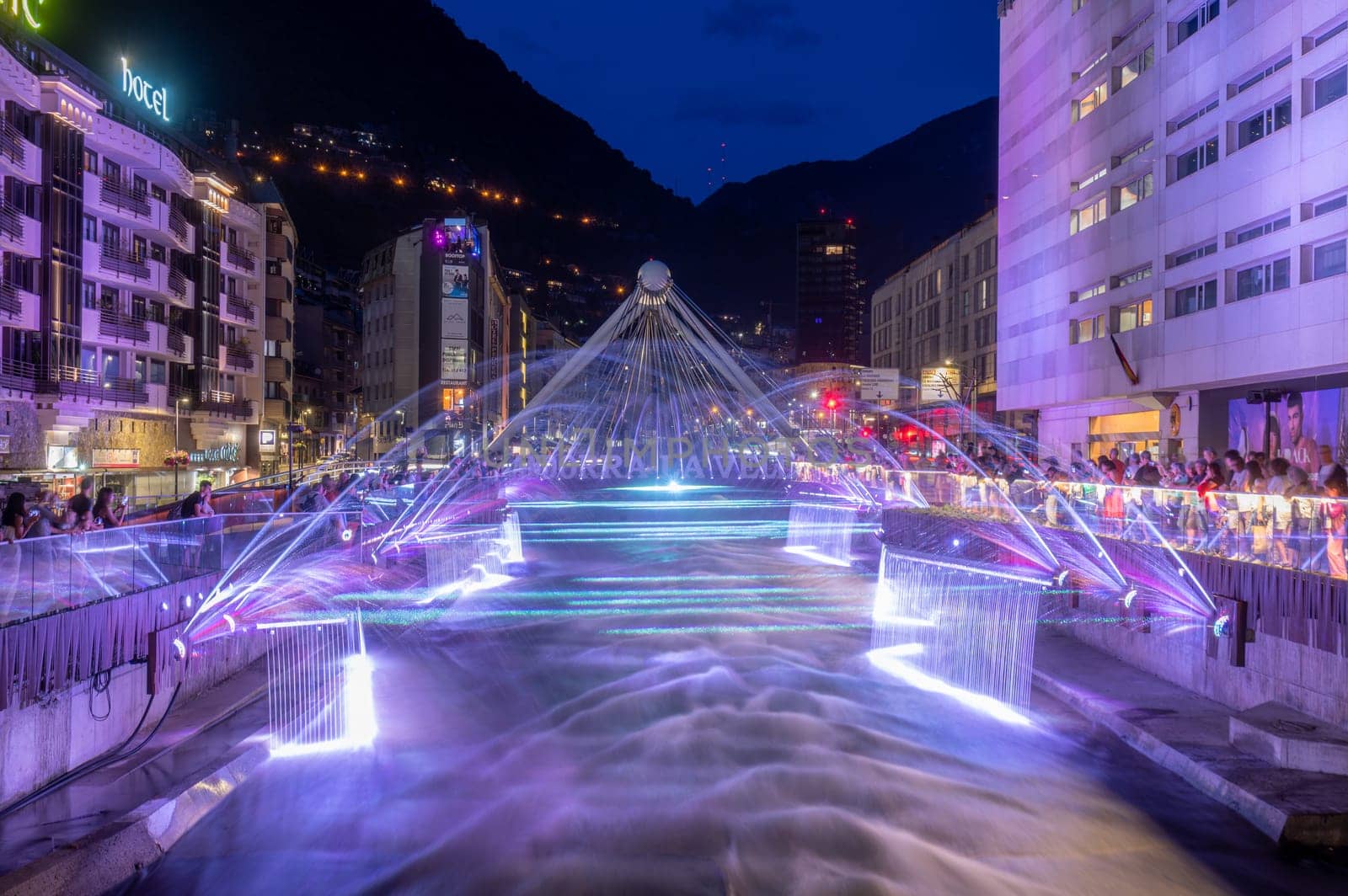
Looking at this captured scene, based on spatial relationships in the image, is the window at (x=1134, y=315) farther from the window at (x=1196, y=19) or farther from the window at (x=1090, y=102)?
the window at (x=1196, y=19)

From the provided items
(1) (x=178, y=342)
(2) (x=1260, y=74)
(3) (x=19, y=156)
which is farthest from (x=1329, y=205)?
(1) (x=178, y=342)

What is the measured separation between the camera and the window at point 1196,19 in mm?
30203

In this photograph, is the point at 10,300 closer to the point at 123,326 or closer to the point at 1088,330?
the point at 123,326

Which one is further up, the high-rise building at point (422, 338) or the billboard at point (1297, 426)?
the high-rise building at point (422, 338)

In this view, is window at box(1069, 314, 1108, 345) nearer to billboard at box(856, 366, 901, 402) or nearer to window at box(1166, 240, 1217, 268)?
window at box(1166, 240, 1217, 268)

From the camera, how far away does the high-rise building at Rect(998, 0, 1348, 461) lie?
25.3 m

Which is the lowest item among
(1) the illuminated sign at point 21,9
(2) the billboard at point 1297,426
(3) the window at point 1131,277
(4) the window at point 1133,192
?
(2) the billboard at point 1297,426

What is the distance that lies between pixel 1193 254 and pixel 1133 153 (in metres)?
6.55

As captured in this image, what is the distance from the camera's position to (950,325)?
7088cm

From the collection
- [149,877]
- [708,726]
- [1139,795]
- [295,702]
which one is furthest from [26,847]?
[1139,795]

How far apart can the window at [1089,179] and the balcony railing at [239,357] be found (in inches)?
1619

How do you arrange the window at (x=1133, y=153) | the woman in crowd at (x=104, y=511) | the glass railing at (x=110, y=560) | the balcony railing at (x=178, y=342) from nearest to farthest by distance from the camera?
the glass railing at (x=110, y=560) → the woman in crowd at (x=104, y=511) → the window at (x=1133, y=153) → the balcony railing at (x=178, y=342)

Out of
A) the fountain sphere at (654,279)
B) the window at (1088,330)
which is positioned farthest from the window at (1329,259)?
the fountain sphere at (654,279)

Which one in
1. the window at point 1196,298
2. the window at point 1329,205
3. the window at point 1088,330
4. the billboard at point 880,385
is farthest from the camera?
the billboard at point 880,385
